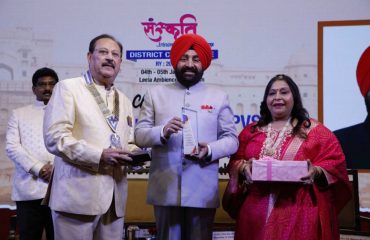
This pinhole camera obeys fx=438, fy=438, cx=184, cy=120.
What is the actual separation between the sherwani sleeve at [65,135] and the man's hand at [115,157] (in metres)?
0.03

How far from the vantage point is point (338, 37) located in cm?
421

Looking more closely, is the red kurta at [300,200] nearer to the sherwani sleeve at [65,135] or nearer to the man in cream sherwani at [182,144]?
the man in cream sherwani at [182,144]

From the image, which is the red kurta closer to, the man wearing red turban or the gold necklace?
the gold necklace

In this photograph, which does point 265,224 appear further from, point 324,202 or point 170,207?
point 170,207

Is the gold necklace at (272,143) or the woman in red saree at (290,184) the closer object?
the woman in red saree at (290,184)

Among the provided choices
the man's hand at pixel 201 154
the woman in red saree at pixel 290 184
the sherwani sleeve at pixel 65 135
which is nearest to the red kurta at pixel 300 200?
the woman in red saree at pixel 290 184

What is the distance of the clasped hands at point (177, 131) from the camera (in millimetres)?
2291

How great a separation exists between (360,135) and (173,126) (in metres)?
2.52

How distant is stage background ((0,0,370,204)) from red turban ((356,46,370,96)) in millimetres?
386

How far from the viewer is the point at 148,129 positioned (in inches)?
95.8

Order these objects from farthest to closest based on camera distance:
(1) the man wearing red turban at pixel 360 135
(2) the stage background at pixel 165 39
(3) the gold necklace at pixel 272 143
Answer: (2) the stage background at pixel 165 39 → (1) the man wearing red turban at pixel 360 135 → (3) the gold necklace at pixel 272 143

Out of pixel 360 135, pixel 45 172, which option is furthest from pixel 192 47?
pixel 360 135

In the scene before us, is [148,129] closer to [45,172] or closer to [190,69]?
[190,69]

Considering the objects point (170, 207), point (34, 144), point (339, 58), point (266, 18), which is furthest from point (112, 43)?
point (339, 58)
